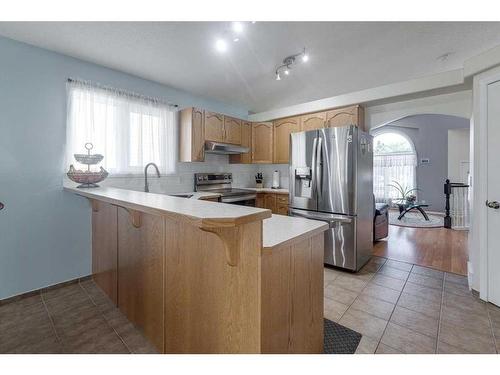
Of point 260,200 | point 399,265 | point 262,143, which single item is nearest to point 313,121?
point 262,143

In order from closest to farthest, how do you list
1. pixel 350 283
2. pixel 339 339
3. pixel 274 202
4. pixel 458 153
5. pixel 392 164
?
1. pixel 339 339
2. pixel 350 283
3. pixel 274 202
4. pixel 458 153
5. pixel 392 164

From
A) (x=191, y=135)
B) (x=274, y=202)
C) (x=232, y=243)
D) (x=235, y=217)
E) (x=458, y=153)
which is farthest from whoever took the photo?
(x=458, y=153)

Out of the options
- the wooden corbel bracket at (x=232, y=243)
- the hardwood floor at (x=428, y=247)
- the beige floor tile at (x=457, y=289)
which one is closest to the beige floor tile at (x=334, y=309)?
the beige floor tile at (x=457, y=289)

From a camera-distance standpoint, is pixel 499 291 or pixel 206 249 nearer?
pixel 206 249

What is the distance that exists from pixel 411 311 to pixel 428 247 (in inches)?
91.1

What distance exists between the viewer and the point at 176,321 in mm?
1371

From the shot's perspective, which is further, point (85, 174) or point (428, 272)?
point (428, 272)

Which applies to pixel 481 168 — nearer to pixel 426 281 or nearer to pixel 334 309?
pixel 426 281

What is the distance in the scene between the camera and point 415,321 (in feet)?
6.27

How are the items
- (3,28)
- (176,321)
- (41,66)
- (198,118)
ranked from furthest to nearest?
(198,118), (41,66), (3,28), (176,321)

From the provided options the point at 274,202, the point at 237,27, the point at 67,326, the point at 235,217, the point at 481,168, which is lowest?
the point at 67,326
